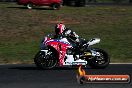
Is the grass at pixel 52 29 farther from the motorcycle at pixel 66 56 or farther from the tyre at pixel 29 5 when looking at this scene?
the motorcycle at pixel 66 56

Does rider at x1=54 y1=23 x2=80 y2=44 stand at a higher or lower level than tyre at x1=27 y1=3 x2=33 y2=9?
higher

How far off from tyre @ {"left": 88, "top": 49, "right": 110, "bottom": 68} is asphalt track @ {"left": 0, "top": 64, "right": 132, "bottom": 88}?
→ 0.22m

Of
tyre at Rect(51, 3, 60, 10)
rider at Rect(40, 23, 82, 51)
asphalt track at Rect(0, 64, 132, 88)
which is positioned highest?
rider at Rect(40, 23, 82, 51)

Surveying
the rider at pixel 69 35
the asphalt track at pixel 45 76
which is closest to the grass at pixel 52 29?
the asphalt track at pixel 45 76

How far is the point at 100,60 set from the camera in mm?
18766

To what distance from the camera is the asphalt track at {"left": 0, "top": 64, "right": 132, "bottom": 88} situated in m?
14.9

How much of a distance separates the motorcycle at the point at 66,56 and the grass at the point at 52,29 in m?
3.13

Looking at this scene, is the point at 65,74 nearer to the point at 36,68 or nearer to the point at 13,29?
the point at 36,68

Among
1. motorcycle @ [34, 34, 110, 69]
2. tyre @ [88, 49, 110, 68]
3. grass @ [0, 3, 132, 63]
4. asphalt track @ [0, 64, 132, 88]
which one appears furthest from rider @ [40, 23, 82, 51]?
grass @ [0, 3, 132, 63]

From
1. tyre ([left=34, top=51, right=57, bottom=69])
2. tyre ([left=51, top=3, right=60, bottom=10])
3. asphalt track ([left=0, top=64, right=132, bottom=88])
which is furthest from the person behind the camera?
tyre ([left=51, top=3, right=60, bottom=10])

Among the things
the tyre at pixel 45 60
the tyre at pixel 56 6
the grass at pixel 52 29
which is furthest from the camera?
the tyre at pixel 56 6

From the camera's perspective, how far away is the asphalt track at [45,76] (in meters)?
14.9

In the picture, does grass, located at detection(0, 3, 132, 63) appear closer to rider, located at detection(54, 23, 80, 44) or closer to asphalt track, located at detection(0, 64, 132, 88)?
asphalt track, located at detection(0, 64, 132, 88)

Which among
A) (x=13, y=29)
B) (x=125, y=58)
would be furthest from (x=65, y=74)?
(x=13, y=29)
